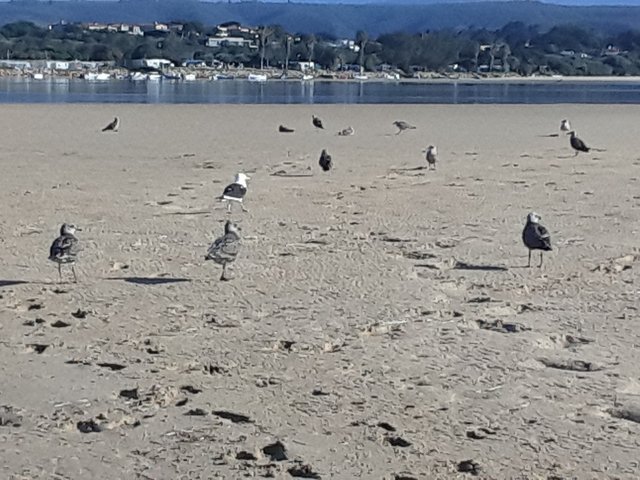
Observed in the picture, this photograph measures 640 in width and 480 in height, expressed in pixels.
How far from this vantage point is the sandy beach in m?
5.30

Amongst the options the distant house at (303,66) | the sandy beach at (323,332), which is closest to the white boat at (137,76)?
the distant house at (303,66)

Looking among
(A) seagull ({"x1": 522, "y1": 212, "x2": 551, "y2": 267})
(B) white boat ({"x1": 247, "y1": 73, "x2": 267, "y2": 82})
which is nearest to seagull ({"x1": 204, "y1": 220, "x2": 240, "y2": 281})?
(A) seagull ({"x1": 522, "y1": 212, "x2": 551, "y2": 267})

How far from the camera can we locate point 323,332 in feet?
24.1

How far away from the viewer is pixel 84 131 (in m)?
25.7

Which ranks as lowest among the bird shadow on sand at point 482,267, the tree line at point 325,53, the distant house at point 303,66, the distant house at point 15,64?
the distant house at point 15,64

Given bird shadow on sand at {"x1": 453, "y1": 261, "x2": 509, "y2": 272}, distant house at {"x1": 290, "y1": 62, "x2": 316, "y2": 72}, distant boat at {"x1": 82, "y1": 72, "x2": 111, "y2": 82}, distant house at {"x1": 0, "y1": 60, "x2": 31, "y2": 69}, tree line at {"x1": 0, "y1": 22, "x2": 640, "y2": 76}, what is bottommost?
distant boat at {"x1": 82, "y1": 72, "x2": 111, "y2": 82}

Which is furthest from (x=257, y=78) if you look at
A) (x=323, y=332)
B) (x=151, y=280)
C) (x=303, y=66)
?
(x=323, y=332)

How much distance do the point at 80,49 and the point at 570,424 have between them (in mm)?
133133

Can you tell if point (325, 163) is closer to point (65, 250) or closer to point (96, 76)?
point (65, 250)

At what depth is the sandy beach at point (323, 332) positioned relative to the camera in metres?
5.30

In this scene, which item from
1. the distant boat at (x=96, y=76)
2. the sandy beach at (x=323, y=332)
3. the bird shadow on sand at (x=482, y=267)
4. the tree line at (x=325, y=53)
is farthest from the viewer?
the tree line at (x=325, y=53)

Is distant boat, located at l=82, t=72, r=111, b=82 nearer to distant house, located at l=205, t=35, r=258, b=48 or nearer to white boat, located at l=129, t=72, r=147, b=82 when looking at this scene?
white boat, located at l=129, t=72, r=147, b=82

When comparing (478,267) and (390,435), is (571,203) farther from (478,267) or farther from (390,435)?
(390,435)

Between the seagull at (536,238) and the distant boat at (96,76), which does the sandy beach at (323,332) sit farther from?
the distant boat at (96,76)
